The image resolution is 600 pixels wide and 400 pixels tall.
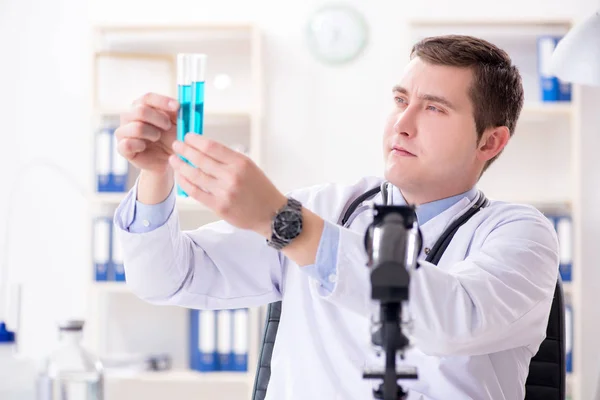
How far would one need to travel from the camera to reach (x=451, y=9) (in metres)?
3.68

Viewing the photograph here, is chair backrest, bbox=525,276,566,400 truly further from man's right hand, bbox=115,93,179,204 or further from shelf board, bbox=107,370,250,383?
shelf board, bbox=107,370,250,383

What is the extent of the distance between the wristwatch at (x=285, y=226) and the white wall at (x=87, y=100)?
256 cm

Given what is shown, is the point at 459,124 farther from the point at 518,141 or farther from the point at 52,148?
the point at 52,148

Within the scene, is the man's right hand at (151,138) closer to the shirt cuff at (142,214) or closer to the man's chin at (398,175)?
the shirt cuff at (142,214)

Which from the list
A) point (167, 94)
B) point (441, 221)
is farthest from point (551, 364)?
point (167, 94)

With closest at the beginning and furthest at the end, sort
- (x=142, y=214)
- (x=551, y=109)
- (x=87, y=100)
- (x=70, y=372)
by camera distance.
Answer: (x=142, y=214), (x=70, y=372), (x=551, y=109), (x=87, y=100)

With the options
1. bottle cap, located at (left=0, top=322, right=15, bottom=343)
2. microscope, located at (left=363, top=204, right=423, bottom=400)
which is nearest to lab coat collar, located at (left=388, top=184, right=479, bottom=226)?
microscope, located at (left=363, top=204, right=423, bottom=400)

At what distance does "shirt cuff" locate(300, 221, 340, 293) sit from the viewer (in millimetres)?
1133

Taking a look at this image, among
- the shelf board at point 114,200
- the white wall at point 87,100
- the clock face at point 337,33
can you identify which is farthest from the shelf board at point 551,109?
the shelf board at point 114,200

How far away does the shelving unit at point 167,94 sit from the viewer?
3.53m

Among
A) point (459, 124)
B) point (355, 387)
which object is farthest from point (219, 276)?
point (459, 124)

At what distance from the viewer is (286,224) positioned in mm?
1106

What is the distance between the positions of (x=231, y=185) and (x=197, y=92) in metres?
0.25

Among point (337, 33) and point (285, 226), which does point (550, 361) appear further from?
point (337, 33)
